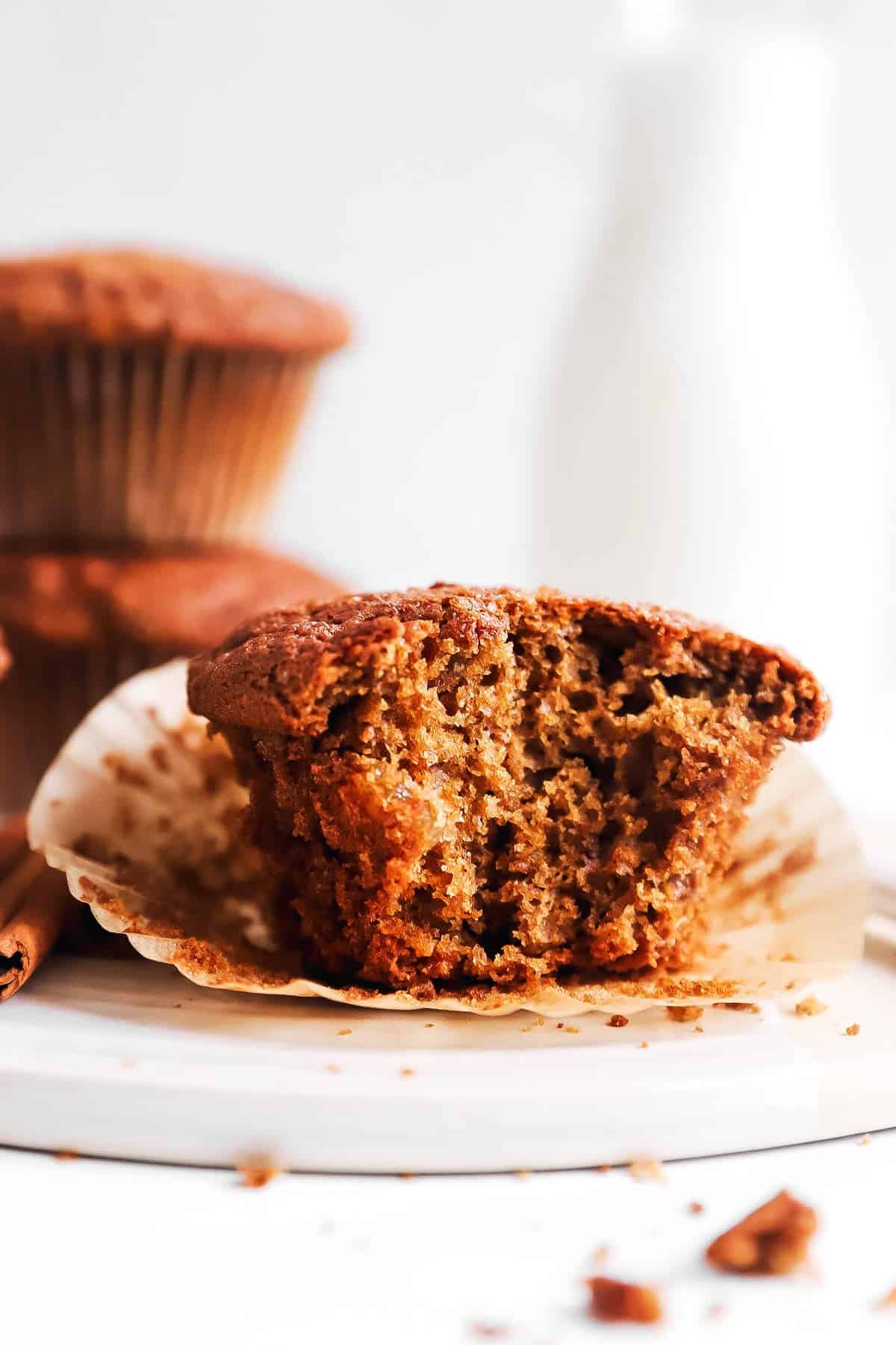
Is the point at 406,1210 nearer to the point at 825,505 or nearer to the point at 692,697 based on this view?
the point at 692,697

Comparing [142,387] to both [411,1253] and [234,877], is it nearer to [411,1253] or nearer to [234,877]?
[234,877]

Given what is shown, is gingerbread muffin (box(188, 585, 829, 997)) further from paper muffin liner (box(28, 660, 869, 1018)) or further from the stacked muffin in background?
the stacked muffin in background

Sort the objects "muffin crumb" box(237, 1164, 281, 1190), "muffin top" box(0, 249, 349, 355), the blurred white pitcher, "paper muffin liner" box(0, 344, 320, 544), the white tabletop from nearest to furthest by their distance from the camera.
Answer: the white tabletop, "muffin crumb" box(237, 1164, 281, 1190), "muffin top" box(0, 249, 349, 355), "paper muffin liner" box(0, 344, 320, 544), the blurred white pitcher

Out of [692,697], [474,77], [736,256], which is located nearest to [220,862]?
[692,697]

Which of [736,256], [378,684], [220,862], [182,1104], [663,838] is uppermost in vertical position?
[736,256]

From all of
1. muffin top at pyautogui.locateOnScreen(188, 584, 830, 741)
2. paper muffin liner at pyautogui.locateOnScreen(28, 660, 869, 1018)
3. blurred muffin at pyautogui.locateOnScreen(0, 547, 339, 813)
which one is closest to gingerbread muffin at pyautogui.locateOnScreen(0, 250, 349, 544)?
blurred muffin at pyautogui.locateOnScreen(0, 547, 339, 813)

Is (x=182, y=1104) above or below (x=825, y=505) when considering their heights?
below

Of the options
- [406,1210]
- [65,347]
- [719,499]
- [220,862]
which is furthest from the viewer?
[719,499]
